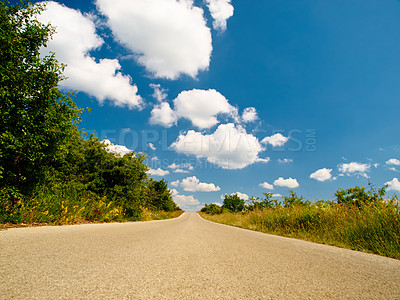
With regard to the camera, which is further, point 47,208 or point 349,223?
point 47,208

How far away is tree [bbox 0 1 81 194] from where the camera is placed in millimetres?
4730

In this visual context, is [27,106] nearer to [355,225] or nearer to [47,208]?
[47,208]

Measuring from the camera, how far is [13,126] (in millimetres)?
4824

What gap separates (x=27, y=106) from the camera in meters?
5.25

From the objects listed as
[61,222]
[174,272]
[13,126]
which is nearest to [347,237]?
[174,272]

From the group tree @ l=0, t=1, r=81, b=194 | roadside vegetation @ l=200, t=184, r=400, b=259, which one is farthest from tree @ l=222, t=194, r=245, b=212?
tree @ l=0, t=1, r=81, b=194

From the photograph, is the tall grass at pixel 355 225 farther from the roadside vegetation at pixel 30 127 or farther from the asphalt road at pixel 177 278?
the roadside vegetation at pixel 30 127

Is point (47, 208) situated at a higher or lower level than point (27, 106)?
lower

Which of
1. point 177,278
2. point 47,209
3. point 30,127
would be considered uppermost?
point 30,127

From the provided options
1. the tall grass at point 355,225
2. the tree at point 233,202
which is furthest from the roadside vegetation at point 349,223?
the tree at point 233,202

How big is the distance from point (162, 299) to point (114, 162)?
1297 cm

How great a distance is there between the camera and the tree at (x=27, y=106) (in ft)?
15.5

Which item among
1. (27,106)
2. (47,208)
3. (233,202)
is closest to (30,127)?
(27,106)

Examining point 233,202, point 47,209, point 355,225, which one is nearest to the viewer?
point 355,225
